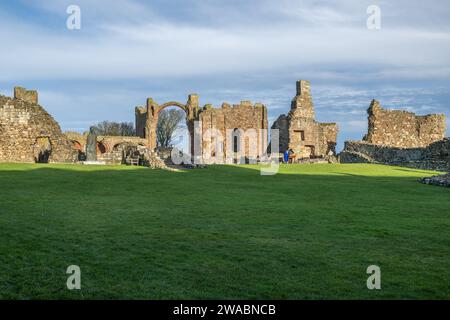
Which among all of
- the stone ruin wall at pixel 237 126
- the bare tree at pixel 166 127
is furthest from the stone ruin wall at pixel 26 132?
the bare tree at pixel 166 127

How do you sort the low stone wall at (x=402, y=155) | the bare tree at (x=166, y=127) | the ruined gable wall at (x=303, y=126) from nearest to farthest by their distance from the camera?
the low stone wall at (x=402, y=155), the ruined gable wall at (x=303, y=126), the bare tree at (x=166, y=127)

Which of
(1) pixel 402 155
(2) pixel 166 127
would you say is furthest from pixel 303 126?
(2) pixel 166 127

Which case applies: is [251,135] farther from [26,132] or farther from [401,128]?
[26,132]

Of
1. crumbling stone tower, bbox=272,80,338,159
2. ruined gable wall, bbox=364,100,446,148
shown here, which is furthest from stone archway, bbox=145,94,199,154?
ruined gable wall, bbox=364,100,446,148

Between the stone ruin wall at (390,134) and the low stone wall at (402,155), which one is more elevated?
the stone ruin wall at (390,134)

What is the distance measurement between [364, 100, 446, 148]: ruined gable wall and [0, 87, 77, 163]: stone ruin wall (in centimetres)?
2511

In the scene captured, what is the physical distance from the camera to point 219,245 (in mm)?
6285

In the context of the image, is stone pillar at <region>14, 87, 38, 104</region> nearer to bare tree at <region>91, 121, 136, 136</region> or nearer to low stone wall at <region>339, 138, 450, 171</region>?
low stone wall at <region>339, 138, 450, 171</region>

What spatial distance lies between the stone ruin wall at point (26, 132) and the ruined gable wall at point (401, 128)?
25.1 meters

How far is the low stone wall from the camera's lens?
3250cm

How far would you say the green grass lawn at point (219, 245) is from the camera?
15.5 feet

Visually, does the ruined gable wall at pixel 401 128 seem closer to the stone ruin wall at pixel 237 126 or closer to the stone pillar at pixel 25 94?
the stone ruin wall at pixel 237 126

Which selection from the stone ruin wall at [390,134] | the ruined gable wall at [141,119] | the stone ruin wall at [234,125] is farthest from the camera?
the ruined gable wall at [141,119]
